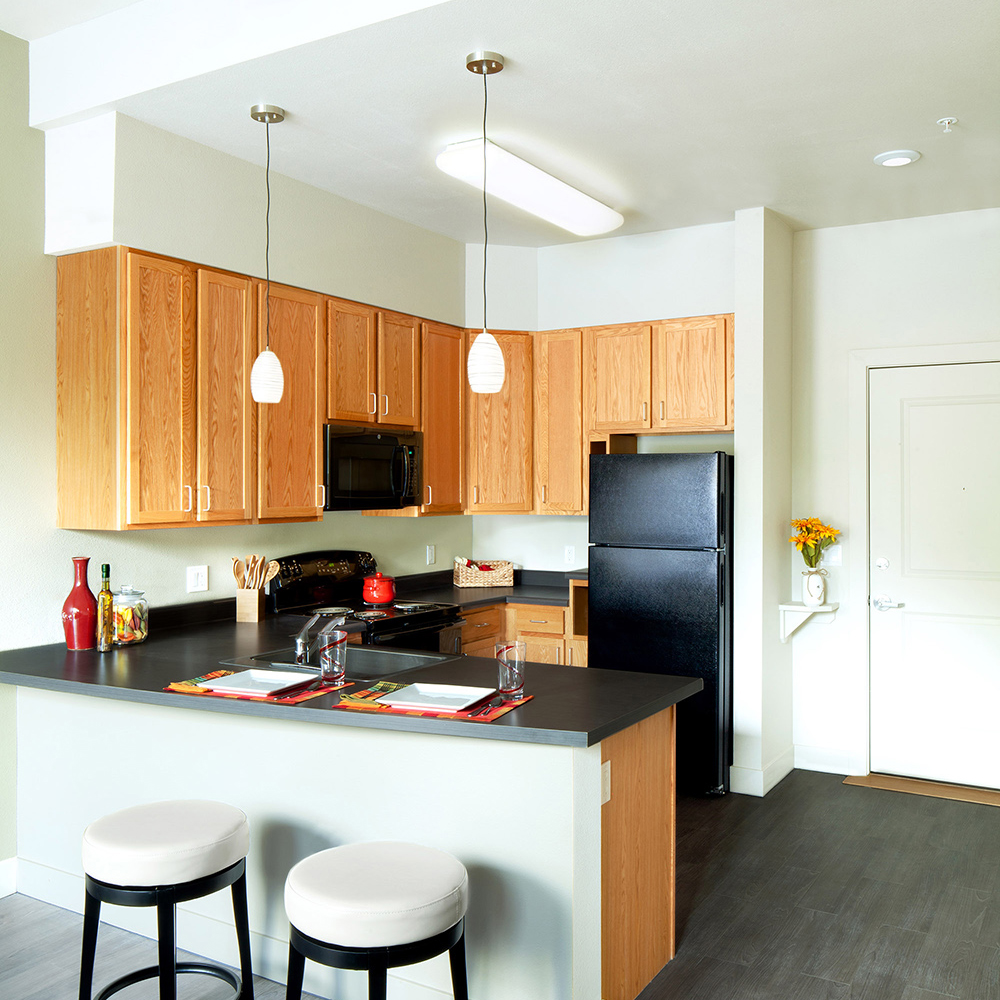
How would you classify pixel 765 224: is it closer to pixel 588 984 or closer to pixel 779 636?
pixel 779 636

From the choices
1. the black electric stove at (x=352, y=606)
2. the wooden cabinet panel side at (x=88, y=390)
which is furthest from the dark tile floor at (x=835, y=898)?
the wooden cabinet panel side at (x=88, y=390)

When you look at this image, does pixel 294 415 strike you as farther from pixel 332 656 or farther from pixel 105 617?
pixel 332 656

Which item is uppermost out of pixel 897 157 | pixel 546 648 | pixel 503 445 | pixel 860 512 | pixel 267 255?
pixel 897 157

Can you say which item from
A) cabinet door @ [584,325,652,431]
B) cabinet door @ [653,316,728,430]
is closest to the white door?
cabinet door @ [653,316,728,430]

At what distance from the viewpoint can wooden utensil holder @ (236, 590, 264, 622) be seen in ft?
12.7

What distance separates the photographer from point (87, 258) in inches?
126

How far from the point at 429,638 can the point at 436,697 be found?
1.75 metres

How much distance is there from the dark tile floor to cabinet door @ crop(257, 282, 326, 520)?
2.10 meters

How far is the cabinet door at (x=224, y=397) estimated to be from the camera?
3406 millimetres

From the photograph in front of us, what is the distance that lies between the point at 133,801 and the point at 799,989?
Result: 2.06m

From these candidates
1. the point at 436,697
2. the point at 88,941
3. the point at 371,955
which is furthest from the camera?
the point at 436,697

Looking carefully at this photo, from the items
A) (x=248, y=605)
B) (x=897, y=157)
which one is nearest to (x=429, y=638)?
(x=248, y=605)

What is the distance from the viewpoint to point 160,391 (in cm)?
324

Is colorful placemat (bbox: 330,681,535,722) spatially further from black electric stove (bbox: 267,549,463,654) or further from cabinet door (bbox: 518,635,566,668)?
cabinet door (bbox: 518,635,566,668)
